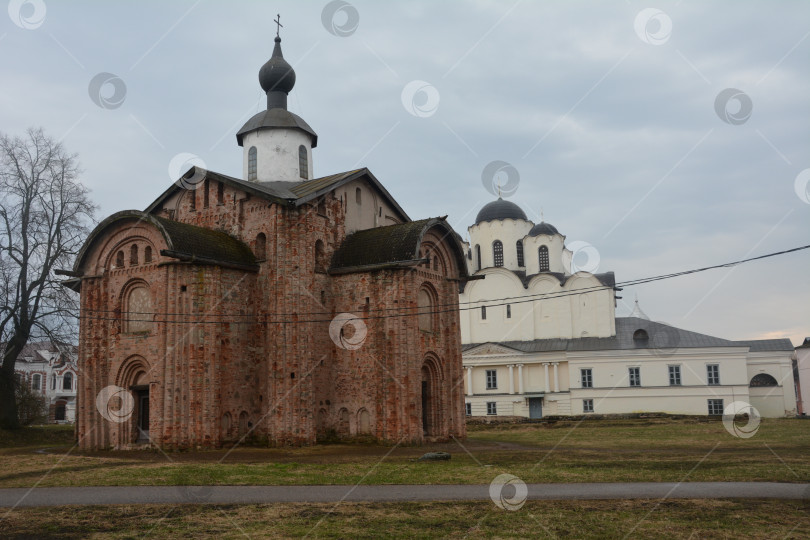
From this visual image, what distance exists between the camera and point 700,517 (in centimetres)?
973

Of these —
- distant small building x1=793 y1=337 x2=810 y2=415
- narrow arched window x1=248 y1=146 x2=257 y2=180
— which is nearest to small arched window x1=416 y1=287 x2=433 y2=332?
narrow arched window x1=248 y1=146 x2=257 y2=180

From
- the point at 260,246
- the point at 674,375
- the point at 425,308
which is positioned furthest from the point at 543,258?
the point at 260,246

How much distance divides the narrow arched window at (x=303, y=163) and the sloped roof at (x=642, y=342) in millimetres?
22657

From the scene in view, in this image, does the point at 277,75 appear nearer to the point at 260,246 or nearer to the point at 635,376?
the point at 260,246

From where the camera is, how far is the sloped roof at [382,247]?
24859mm

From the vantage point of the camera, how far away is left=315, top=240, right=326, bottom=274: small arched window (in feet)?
84.6

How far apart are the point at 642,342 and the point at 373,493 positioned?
1446 inches

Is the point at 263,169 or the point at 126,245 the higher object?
the point at 263,169

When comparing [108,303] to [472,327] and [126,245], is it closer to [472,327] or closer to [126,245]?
[126,245]

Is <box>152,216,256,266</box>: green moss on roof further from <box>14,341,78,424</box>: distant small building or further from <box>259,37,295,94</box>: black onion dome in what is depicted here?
<box>14,341,78,424</box>: distant small building

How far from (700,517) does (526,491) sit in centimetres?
316

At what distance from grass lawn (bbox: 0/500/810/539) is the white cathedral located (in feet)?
99.8

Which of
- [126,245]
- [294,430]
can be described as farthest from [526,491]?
[126,245]

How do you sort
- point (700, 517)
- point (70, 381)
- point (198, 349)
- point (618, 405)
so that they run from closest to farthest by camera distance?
1. point (700, 517)
2. point (198, 349)
3. point (618, 405)
4. point (70, 381)
